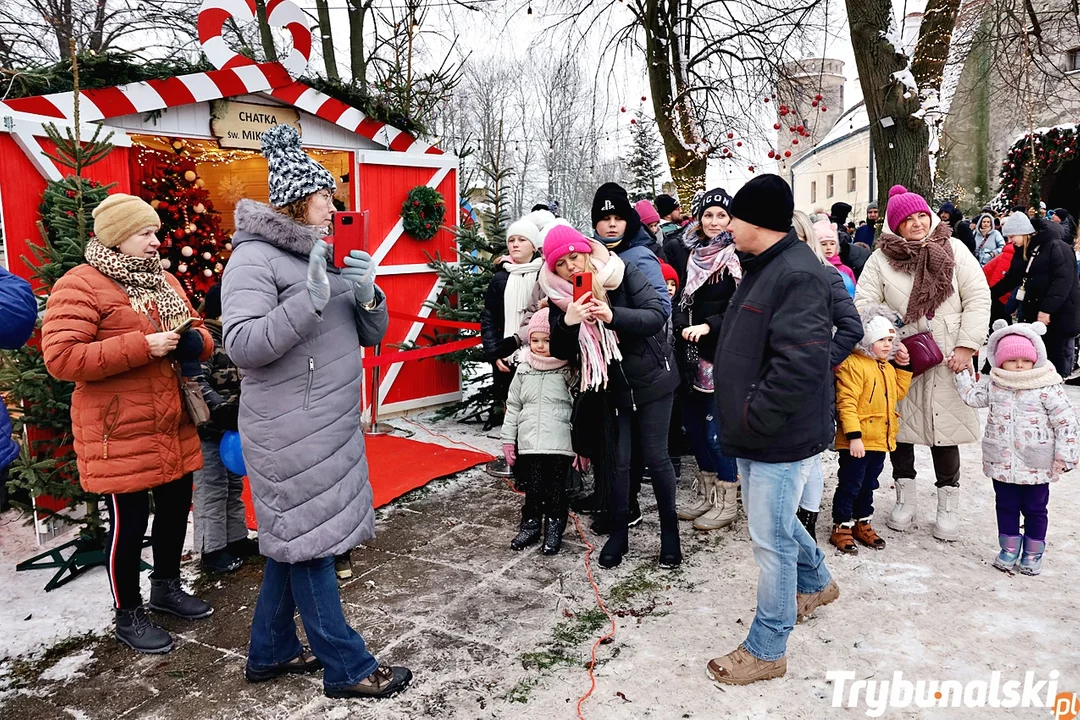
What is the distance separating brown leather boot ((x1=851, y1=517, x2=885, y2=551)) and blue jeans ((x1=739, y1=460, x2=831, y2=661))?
65.4 inches

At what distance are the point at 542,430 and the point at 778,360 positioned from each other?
193 centimetres

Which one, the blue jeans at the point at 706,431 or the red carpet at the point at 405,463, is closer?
the blue jeans at the point at 706,431

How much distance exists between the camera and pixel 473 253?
27.0ft

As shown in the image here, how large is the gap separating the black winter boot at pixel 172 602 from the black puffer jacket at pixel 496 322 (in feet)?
8.99

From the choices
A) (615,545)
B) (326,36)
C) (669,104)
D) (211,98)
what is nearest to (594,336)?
(615,545)

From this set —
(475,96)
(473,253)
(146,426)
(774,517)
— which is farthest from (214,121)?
(475,96)

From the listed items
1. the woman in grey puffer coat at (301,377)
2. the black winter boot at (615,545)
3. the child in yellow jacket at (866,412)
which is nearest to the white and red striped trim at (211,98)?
the woman in grey puffer coat at (301,377)

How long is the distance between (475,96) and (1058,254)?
31.6 meters

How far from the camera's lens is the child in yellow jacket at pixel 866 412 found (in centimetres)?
460

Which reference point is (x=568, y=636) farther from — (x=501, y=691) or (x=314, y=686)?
(x=314, y=686)

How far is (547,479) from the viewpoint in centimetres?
480

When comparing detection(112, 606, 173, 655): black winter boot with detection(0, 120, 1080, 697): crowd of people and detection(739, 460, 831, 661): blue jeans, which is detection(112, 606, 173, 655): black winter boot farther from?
detection(739, 460, 831, 661): blue jeans

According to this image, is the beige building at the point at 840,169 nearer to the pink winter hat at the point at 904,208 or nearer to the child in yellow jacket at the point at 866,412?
the pink winter hat at the point at 904,208

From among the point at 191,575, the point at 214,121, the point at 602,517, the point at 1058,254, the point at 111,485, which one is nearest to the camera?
the point at 111,485
